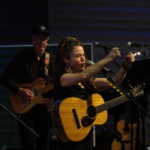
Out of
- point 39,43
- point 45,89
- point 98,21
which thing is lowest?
point 45,89

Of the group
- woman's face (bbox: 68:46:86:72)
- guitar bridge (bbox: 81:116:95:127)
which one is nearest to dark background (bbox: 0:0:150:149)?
guitar bridge (bbox: 81:116:95:127)

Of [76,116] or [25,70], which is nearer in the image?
[76,116]

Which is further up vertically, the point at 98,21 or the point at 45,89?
the point at 98,21

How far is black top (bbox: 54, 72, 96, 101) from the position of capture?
119 inches

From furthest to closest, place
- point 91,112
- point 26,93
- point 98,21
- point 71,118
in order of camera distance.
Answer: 1. point 98,21
2. point 26,93
3. point 91,112
4. point 71,118

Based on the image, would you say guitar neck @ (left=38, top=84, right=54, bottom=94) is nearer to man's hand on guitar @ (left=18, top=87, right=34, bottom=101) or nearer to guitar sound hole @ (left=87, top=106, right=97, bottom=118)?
man's hand on guitar @ (left=18, top=87, right=34, bottom=101)

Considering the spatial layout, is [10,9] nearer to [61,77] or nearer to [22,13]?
[22,13]

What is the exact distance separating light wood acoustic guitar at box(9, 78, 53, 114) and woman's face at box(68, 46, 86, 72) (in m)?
1.49

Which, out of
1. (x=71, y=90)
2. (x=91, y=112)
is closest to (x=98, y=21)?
(x=91, y=112)

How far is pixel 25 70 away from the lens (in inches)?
177

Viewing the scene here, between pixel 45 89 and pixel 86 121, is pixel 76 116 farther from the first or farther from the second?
pixel 45 89

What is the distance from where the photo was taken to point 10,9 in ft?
20.6

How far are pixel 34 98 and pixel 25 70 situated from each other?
438 millimetres

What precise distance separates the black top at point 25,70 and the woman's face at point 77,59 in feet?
5.11
